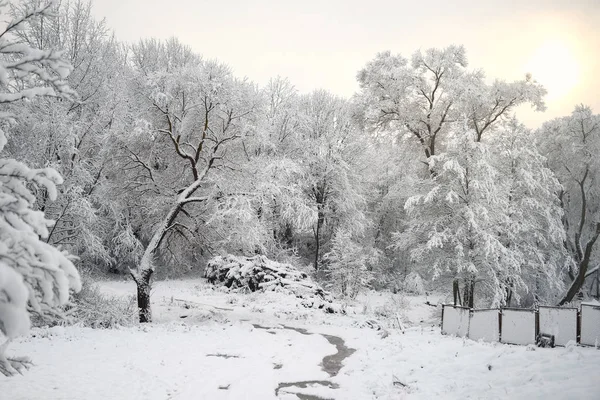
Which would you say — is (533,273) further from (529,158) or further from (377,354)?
(377,354)

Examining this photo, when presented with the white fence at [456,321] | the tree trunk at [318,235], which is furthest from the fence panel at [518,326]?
the tree trunk at [318,235]

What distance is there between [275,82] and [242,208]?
19326 mm

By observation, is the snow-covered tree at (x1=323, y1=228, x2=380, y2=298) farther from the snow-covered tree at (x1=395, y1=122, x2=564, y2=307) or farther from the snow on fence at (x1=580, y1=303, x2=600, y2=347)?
the snow on fence at (x1=580, y1=303, x2=600, y2=347)

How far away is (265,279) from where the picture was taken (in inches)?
766

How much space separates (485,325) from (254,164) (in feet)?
35.3

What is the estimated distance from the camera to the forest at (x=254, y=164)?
12688mm

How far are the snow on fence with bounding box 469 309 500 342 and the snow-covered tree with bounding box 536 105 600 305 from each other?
1402 cm

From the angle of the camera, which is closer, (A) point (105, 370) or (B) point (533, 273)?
(A) point (105, 370)

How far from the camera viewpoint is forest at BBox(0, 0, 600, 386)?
41.6 ft

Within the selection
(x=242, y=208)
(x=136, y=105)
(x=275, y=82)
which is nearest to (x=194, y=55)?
(x=275, y=82)

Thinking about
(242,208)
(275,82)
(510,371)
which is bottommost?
(510,371)

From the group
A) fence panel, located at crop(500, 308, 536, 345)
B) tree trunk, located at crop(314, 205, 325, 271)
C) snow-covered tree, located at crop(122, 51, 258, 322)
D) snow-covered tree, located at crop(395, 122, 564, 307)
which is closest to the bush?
snow-covered tree, located at crop(122, 51, 258, 322)

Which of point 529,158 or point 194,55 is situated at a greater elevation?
point 194,55

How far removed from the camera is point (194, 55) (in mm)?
26438
